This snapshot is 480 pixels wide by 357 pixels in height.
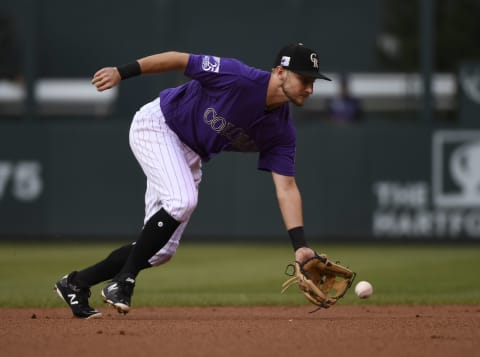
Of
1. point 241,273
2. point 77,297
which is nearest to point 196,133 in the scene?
point 77,297

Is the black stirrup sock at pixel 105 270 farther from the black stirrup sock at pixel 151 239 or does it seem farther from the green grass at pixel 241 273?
the green grass at pixel 241 273

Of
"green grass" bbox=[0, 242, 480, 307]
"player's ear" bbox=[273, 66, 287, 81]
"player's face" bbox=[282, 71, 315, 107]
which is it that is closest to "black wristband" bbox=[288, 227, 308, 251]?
"player's face" bbox=[282, 71, 315, 107]

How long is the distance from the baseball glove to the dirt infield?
16 cm

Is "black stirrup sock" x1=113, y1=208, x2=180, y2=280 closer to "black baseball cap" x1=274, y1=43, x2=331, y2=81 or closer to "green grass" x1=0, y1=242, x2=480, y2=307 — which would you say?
"black baseball cap" x1=274, y1=43, x2=331, y2=81

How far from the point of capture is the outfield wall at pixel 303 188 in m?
13.5

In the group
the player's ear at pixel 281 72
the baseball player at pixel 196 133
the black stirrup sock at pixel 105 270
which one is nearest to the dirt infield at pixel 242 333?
the black stirrup sock at pixel 105 270

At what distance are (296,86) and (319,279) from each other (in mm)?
1146

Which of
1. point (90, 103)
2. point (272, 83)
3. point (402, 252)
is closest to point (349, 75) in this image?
point (402, 252)

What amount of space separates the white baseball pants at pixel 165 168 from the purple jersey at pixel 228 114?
0.06m

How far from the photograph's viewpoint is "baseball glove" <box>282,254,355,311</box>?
6.05 meters

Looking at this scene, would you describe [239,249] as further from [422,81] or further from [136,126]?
[136,126]

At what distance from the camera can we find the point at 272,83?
6.05m

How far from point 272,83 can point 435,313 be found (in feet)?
6.93

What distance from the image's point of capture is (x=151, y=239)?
602 cm
